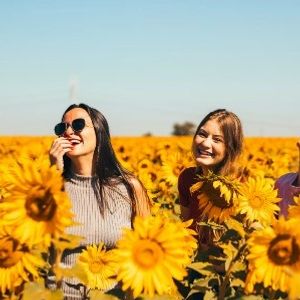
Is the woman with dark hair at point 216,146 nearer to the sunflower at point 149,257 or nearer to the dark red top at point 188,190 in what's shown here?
the dark red top at point 188,190

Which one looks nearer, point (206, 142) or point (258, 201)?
point (258, 201)

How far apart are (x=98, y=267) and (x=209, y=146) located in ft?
3.69

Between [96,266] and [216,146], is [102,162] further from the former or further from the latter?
[216,146]

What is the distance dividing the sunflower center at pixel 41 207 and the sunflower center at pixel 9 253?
17 cm

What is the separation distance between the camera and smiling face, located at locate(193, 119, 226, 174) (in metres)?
3.98

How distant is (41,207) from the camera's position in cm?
230

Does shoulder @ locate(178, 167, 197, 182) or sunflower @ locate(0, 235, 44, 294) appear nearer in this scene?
sunflower @ locate(0, 235, 44, 294)

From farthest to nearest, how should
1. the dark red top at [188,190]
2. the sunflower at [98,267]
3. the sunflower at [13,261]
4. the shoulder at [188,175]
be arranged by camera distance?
the shoulder at [188,175] < the dark red top at [188,190] < the sunflower at [98,267] < the sunflower at [13,261]

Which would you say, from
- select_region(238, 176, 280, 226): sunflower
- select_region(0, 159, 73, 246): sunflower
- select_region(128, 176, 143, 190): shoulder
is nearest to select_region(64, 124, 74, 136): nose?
select_region(128, 176, 143, 190): shoulder

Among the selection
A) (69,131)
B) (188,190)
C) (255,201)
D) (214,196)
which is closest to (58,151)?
(69,131)

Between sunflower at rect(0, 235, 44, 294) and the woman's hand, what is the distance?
75cm

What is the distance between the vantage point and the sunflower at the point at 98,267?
3137 mm

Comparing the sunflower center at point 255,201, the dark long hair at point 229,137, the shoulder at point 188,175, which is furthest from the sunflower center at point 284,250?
the shoulder at point 188,175

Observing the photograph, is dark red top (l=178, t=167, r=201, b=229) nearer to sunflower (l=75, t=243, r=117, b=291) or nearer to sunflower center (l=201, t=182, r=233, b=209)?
sunflower center (l=201, t=182, r=233, b=209)
